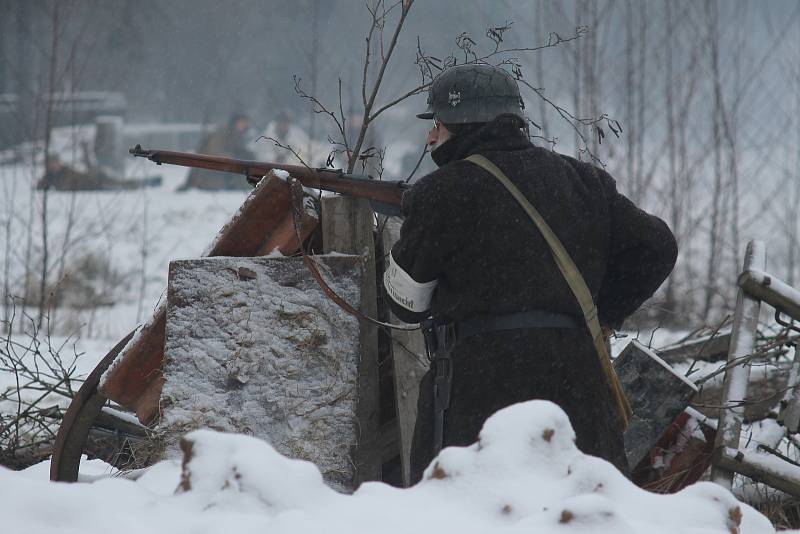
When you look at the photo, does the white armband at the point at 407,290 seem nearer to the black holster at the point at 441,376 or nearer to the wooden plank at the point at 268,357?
the black holster at the point at 441,376

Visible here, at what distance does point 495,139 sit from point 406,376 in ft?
4.23

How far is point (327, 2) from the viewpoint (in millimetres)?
19281

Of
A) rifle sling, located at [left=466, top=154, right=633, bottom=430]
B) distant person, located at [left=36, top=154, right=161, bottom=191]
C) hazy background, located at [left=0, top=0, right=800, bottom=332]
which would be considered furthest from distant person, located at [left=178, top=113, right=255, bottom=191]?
rifle sling, located at [left=466, top=154, right=633, bottom=430]

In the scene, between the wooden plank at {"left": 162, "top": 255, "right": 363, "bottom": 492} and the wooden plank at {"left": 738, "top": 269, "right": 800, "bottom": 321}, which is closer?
the wooden plank at {"left": 162, "top": 255, "right": 363, "bottom": 492}

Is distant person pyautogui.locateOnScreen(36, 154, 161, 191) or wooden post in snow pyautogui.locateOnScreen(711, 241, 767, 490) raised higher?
distant person pyautogui.locateOnScreen(36, 154, 161, 191)

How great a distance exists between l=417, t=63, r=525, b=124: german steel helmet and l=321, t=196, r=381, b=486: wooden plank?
98 cm

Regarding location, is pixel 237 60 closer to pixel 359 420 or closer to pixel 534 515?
pixel 359 420

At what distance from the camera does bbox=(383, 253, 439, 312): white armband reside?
2814 mm

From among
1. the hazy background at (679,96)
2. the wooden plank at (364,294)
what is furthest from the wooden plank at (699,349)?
the hazy background at (679,96)

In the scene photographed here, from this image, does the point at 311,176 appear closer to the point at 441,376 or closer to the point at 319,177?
the point at 319,177

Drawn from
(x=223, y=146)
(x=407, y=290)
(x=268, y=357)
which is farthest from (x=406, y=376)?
(x=223, y=146)

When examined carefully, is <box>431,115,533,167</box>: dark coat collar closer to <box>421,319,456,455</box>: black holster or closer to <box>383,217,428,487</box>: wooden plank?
<box>421,319,456,455</box>: black holster

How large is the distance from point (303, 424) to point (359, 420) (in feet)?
0.78

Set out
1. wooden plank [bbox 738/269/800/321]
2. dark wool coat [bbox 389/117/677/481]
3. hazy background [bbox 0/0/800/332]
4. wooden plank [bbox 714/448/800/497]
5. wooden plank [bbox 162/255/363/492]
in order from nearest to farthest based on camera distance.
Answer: dark wool coat [bbox 389/117/677/481]
wooden plank [bbox 162/255/363/492]
wooden plank [bbox 714/448/800/497]
wooden plank [bbox 738/269/800/321]
hazy background [bbox 0/0/800/332]
